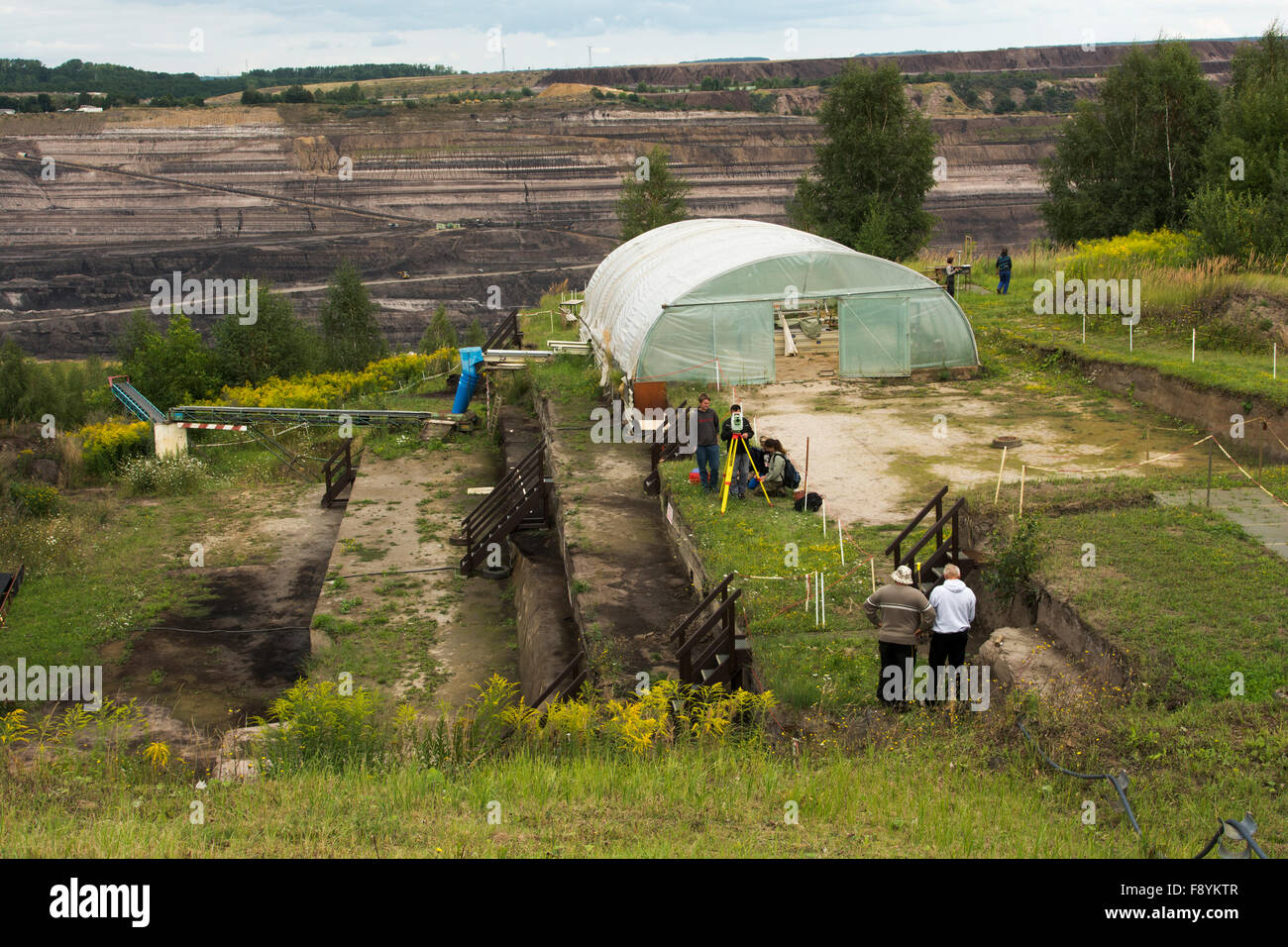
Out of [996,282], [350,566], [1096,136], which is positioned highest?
[1096,136]

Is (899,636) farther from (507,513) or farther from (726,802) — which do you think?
(507,513)

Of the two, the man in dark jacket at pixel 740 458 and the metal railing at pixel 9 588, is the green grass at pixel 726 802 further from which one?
the metal railing at pixel 9 588

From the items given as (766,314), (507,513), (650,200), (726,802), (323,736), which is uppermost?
(650,200)

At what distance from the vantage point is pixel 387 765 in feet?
27.9

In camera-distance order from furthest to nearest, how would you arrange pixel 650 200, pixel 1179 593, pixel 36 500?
1. pixel 650 200
2. pixel 36 500
3. pixel 1179 593

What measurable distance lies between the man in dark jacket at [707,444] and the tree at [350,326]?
103 ft

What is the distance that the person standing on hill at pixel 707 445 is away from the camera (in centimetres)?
1488

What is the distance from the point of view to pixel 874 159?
35719mm

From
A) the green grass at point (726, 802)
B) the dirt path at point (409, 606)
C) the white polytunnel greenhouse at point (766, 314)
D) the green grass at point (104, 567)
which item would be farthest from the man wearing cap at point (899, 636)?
the white polytunnel greenhouse at point (766, 314)

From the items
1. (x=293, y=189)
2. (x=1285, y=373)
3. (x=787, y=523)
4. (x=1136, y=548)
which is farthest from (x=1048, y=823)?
(x=293, y=189)

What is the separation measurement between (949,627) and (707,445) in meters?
5.77

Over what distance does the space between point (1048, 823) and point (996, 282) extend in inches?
1062

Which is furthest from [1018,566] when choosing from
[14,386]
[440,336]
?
[440,336]

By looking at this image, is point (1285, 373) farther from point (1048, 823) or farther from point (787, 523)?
point (1048, 823)
